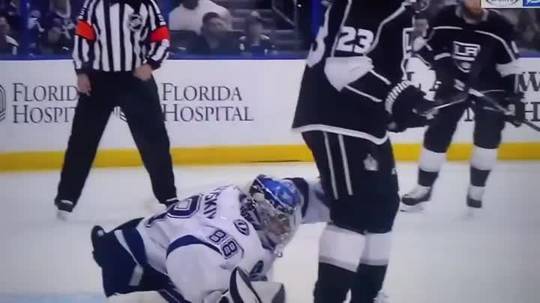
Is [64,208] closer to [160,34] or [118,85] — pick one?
[118,85]

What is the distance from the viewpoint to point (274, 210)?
7.20 feet

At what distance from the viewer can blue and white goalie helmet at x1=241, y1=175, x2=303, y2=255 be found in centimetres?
220

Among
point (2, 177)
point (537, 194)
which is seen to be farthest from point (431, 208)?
point (2, 177)

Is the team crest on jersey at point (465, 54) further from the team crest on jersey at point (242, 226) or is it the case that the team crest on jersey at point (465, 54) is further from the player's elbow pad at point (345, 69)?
the team crest on jersey at point (242, 226)

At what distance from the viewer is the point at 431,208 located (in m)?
2.31

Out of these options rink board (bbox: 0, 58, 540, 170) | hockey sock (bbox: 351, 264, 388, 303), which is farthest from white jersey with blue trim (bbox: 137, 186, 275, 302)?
hockey sock (bbox: 351, 264, 388, 303)

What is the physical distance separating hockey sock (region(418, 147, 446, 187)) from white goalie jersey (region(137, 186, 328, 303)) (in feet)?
0.92

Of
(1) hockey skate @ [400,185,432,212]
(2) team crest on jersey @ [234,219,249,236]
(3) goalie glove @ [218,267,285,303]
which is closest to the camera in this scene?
(3) goalie glove @ [218,267,285,303]

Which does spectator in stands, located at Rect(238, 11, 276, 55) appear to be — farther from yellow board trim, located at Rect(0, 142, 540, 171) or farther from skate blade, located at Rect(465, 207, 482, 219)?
skate blade, located at Rect(465, 207, 482, 219)

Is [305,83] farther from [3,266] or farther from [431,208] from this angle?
[3,266]

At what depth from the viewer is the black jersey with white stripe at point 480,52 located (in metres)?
2.30

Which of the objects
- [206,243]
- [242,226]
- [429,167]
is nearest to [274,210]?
[242,226]

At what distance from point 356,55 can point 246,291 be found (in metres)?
0.67

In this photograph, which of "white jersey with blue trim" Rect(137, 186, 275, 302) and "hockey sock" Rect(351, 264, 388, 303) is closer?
"white jersey with blue trim" Rect(137, 186, 275, 302)
